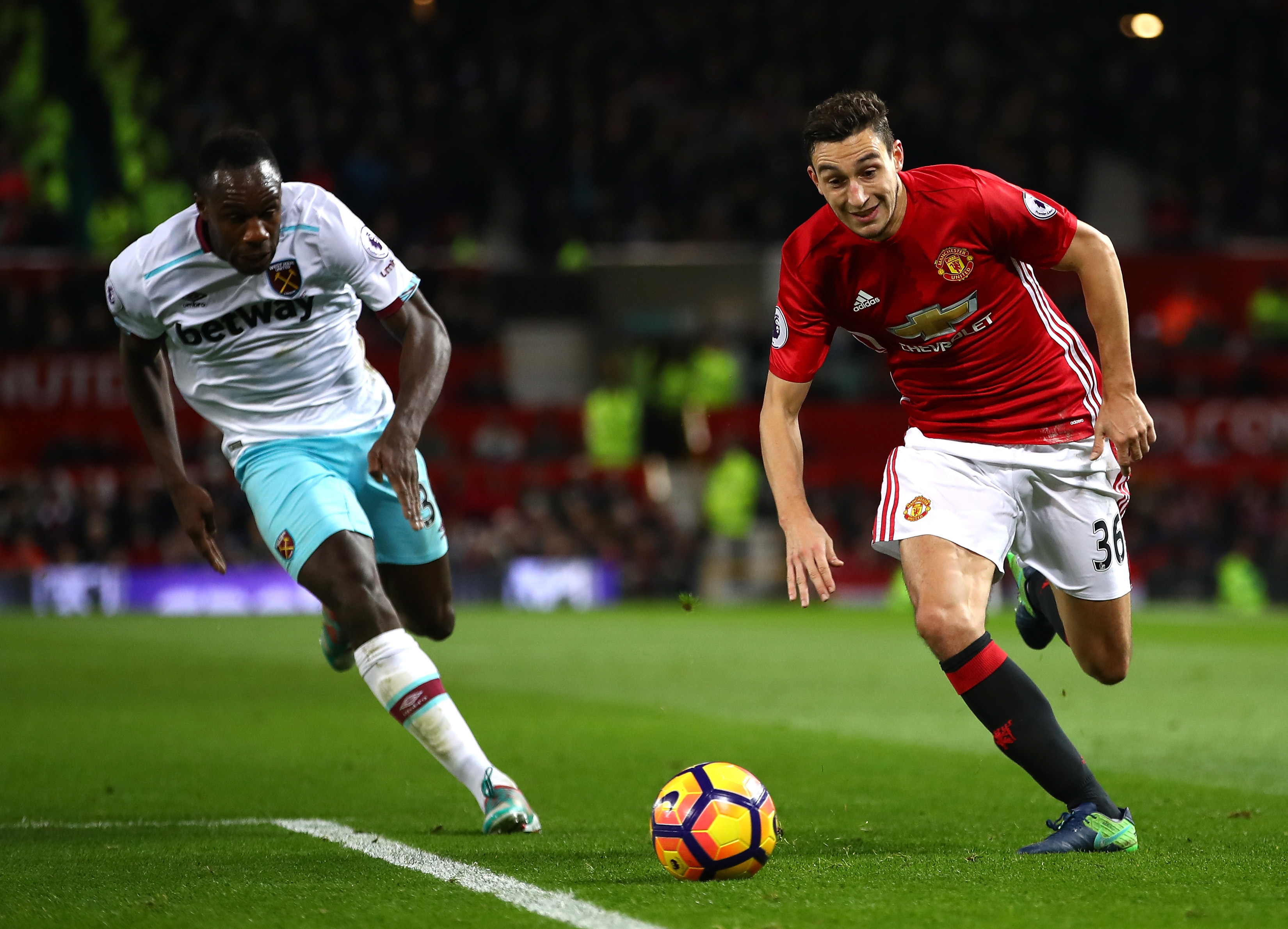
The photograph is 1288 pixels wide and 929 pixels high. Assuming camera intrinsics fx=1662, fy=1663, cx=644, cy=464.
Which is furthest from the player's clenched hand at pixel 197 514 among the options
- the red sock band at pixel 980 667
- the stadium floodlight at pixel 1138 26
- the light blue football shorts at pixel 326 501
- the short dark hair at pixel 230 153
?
the stadium floodlight at pixel 1138 26

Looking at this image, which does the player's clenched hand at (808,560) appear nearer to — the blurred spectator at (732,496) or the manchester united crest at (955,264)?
the manchester united crest at (955,264)

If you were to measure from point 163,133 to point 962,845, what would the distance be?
23.0 m

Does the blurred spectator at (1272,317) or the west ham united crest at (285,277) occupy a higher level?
the west ham united crest at (285,277)

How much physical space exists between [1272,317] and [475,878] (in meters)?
22.1

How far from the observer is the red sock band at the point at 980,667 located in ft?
16.0

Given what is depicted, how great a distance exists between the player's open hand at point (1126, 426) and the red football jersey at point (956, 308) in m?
0.38

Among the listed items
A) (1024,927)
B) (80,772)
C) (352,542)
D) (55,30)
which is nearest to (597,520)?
(55,30)

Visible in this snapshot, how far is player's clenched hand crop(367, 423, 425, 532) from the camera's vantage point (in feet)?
17.8

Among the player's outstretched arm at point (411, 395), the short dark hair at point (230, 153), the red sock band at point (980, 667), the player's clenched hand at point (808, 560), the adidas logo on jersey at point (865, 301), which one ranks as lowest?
the red sock band at point (980, 667)

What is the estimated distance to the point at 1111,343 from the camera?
4969 mm

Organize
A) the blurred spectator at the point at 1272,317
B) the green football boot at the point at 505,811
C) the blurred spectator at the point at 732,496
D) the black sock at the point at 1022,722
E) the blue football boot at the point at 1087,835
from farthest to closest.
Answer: the blurred spectator at the point at 1272,317
the blurred spectator at the point at 732,496
the green football boot at the point at 505,811
the black sock at the point at 1022,722
the blue football boot at the point at 1087,835

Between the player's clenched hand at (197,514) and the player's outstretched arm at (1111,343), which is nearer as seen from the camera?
the player's outstretched arm at (1111,343)

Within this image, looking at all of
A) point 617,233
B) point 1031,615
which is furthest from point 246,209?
point 617,233

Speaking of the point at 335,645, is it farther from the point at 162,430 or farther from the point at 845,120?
the point at 845,120
